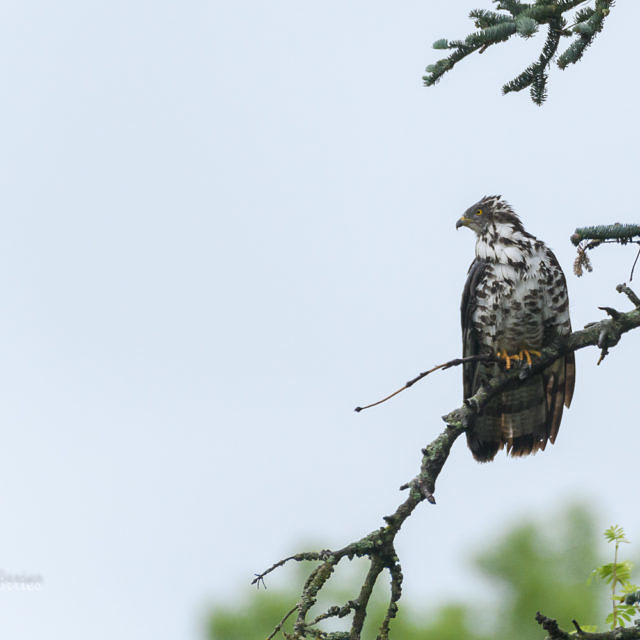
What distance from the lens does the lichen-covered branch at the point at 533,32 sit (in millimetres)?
3838

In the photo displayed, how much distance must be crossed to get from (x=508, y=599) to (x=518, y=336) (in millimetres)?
13374

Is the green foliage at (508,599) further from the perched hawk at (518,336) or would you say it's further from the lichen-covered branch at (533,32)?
the lichen-covered branch at (533,32)

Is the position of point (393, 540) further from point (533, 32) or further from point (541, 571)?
point (541, 571)

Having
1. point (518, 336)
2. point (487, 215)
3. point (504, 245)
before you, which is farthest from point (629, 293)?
point (487, 215)

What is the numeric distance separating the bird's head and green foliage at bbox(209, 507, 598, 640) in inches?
360

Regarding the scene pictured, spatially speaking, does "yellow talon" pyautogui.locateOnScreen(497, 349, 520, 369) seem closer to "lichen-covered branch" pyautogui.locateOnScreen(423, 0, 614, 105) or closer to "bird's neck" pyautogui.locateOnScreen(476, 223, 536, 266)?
"bird's neck" pyautogui.locateOnScreen(476, 223, 536, 266)

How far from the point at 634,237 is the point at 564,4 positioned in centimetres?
92

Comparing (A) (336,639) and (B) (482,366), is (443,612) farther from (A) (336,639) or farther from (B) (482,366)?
(A) (336,639)

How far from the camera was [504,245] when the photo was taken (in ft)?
20.0

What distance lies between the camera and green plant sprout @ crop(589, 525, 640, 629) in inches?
134

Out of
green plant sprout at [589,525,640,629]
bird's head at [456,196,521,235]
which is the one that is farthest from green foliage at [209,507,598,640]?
green plant sprout at [589,525,640,629]

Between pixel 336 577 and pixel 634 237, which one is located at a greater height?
pixel 336 577

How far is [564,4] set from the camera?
3.92 metres

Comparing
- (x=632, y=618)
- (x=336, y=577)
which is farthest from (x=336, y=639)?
(x=336, y=577)
